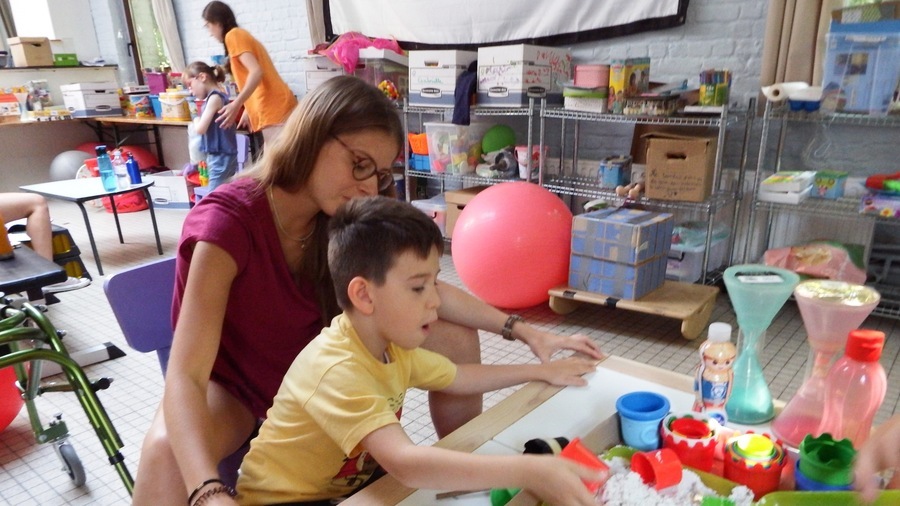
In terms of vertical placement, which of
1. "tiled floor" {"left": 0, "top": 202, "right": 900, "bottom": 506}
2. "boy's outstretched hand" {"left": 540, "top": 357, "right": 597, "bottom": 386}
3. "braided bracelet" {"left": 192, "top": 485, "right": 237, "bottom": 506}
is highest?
"boy's outstretched hand" {"left": 540, "top": 357, "right": 597, "bottom": 386}

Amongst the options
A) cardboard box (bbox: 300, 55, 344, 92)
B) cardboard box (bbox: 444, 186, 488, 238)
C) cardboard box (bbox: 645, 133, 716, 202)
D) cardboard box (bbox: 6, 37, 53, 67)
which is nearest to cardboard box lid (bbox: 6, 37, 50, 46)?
cardboard box (bbox: 6, 37, 53, 67)

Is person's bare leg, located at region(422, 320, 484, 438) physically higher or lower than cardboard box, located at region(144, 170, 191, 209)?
higher

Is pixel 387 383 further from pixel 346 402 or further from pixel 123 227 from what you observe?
pixel 123 227

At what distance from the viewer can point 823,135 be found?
2590 mm

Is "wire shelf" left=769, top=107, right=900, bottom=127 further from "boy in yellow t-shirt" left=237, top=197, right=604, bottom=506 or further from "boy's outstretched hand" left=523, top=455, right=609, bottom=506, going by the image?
"boy's outstretched hand" left=523, top=455, right=609, bottom=506

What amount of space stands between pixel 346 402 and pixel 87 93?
219 inches

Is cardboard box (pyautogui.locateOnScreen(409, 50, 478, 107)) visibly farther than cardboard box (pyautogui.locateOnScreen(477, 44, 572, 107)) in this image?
Yes

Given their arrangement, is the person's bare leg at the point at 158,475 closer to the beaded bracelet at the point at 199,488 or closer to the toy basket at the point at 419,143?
the beaded bracelet at the point at 199,488

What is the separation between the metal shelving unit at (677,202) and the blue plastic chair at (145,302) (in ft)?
6.64

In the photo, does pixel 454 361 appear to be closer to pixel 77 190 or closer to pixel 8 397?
pixel 8 397

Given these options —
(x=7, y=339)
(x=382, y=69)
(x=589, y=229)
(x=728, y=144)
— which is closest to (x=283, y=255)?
(x=7, y=339)

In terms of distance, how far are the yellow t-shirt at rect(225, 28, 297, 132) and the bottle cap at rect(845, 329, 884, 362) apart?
3.58 metres

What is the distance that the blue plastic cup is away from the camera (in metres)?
0.85

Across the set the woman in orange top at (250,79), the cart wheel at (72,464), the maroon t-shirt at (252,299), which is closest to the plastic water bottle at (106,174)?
the woman in orange top at (250,79)
